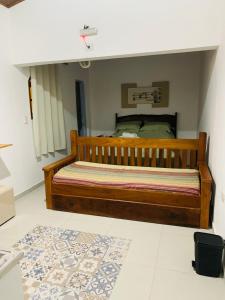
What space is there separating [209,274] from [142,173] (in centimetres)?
134

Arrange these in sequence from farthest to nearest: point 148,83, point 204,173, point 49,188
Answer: point 148,83, point 49,188, point 204,173

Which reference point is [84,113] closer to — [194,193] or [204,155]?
[204,155]

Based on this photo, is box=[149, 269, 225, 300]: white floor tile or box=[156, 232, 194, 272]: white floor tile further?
box=[156, 232, 194, 272]: white floor tile

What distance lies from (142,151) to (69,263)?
1.85 metres

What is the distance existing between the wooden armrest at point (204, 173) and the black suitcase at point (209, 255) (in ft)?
2.07

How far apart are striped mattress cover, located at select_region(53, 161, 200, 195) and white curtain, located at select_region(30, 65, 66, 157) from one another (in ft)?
2.61

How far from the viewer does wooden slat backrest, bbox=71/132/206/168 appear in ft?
10.0

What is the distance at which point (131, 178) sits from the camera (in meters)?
2.73

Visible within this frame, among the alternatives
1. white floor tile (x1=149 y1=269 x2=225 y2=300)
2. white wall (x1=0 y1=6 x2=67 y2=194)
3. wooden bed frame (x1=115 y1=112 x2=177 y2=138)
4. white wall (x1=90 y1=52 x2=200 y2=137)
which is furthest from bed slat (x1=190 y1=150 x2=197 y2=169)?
white wall (x1=0 y1=6 x2=67 y2=194)

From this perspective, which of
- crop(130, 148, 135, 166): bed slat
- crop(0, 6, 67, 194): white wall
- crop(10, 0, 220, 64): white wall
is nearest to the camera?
crop(10, 0, 220, 64): white wall

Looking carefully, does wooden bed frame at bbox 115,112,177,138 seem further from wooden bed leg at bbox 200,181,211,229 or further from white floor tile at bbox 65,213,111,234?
white floor tile at bbox 65,213,111,234

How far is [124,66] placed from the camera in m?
5.09

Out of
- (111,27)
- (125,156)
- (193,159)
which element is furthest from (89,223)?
(111,27)

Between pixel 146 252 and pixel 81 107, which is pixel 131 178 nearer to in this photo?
pixel 146 252
